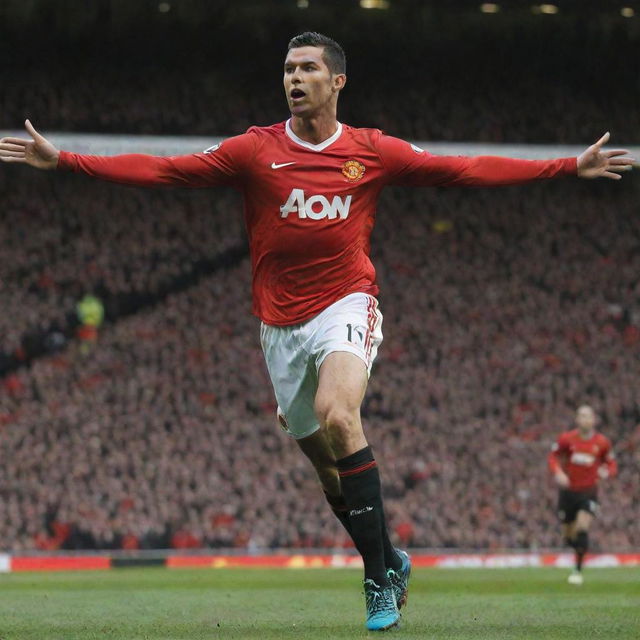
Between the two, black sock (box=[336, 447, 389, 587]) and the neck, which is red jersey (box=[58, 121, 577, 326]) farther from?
black sock (box=[336, 447, 389, 587])

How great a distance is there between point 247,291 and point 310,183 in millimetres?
20883

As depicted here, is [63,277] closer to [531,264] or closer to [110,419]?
[110,419]

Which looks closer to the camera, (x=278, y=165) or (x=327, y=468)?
(x=278, y=165)

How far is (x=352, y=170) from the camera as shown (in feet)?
23.4

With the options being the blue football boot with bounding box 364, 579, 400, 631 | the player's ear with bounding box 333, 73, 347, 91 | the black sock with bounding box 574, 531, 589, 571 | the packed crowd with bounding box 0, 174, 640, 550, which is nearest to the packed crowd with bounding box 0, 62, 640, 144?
the packed crowd with bounding box 0, 174, 640, 550

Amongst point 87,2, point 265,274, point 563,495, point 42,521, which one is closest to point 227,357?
point 42,521

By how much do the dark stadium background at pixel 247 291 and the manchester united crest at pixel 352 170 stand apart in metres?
16.2

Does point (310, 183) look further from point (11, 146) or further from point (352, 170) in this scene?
point (11, 146)

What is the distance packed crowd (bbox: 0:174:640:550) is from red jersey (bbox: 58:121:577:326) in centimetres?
1600

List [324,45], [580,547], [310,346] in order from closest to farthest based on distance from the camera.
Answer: [310,346] → [324,45] → [580,547]

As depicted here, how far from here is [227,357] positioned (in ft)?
86.1

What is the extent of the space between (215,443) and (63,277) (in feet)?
16.3

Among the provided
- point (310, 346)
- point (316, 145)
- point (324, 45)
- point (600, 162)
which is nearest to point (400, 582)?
point (310, 346)

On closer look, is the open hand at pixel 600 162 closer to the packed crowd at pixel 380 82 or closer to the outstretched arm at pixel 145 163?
the outstretched arm at pixel 145 163
